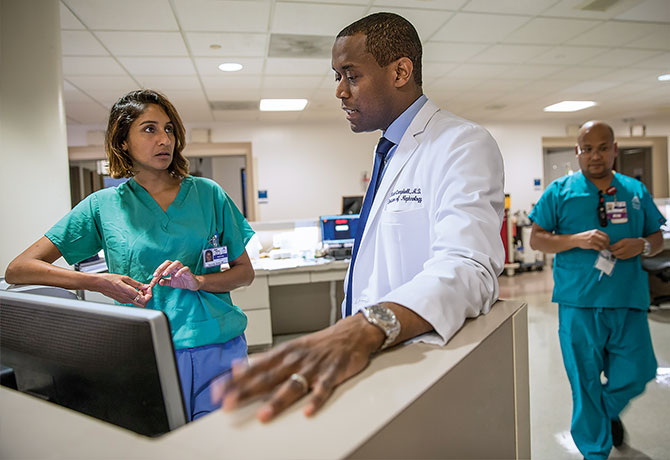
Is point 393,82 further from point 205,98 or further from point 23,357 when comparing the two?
point 205,98

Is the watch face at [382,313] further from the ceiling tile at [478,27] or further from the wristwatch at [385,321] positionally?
the ceiling tile at [478,27]

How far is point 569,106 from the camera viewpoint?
24.9 ft

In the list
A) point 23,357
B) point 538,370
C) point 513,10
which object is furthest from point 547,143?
point 23,357

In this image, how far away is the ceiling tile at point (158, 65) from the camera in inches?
171

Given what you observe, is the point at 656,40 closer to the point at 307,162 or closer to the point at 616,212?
the point at 616,212

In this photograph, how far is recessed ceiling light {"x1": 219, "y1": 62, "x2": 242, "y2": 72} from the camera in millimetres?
4589

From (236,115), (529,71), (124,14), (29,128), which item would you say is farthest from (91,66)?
(529,71)

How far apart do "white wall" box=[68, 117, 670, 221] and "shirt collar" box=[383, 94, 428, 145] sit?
7077mm

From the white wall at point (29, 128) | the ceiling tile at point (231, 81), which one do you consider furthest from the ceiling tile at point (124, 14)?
the ceiling tile at point (231, 81)

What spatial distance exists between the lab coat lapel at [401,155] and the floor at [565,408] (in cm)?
167

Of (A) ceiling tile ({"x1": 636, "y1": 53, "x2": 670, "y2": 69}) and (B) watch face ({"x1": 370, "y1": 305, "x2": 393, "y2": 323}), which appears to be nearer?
(B) watch face ({"x1": 370, "y1": 305, "x2": 393, "y2": 323})

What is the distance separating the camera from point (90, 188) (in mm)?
8633

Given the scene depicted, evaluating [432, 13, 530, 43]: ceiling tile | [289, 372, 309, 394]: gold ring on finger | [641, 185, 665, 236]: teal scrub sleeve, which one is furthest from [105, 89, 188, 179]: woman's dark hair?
[432, 13, 530, 43]: ceiling tile

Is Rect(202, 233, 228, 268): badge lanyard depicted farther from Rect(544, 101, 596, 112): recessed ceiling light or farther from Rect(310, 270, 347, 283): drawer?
Rect(544, 101, 596, 112): recessed ceiling light
